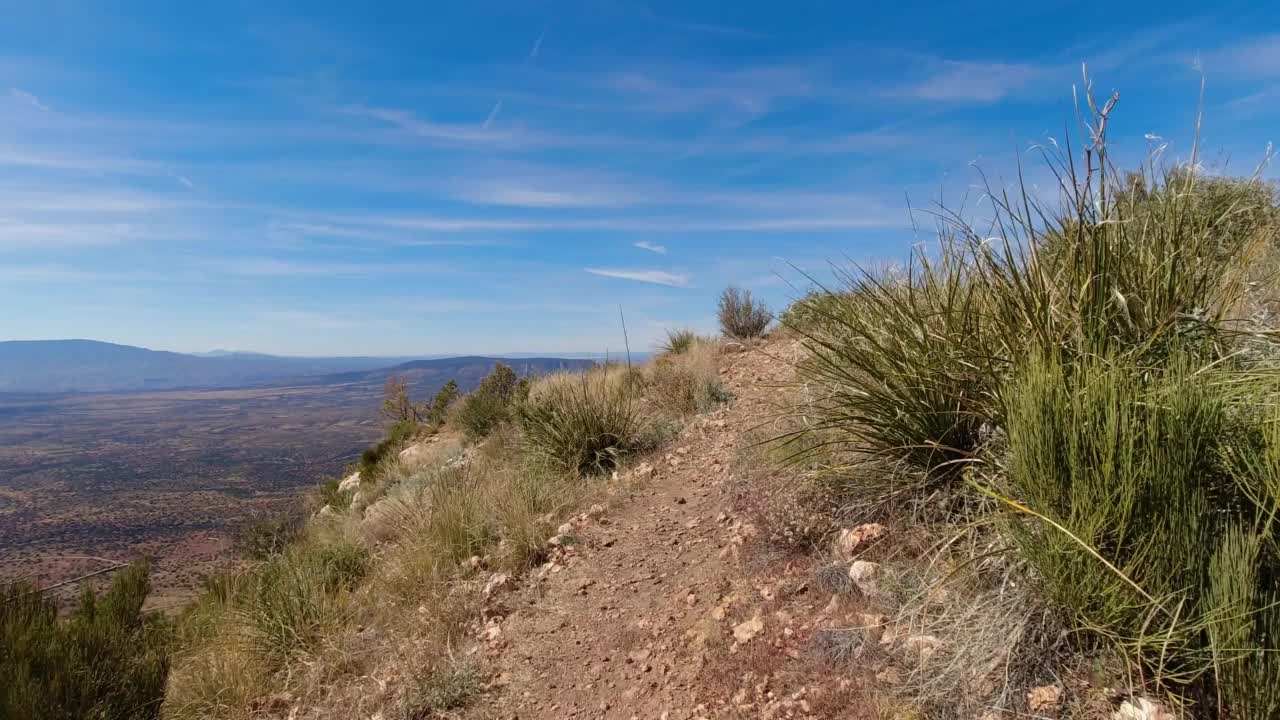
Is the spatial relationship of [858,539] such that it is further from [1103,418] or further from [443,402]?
[443,402]

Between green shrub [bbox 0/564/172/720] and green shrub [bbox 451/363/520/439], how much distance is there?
6.09 metres

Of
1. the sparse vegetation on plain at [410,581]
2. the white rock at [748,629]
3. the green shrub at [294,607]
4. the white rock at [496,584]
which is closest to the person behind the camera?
the white rock at [748,629]

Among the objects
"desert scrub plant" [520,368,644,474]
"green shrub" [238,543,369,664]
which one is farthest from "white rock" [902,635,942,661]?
"desert scrub plant" [520,368,644,474]

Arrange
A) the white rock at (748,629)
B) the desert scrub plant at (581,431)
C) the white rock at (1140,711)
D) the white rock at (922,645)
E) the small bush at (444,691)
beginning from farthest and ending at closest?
the desert scrub plant at (581,431) → the small bush at (444,691) → the white rock at (748,629) → the white rock at (922,645) → the white rock at (1140,711)

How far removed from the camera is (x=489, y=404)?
12242mm

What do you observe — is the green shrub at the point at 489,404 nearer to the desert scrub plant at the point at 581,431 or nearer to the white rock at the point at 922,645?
the desert scrub plant at the point at 581,431

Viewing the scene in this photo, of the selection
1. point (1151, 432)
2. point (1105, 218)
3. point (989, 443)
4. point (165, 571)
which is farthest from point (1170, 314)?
point (165, 571)

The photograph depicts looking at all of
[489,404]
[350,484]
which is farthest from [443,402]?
[489,404]

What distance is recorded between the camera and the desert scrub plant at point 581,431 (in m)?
7.28

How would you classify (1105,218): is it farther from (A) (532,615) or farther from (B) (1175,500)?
(A) (532,615)

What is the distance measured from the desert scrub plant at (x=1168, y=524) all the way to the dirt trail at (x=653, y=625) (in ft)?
3.85

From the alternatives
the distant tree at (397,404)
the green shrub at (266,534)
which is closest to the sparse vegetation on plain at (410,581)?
the green shrub at (266,534)

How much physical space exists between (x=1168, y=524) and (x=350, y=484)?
620 inches

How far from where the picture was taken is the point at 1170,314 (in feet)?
8.63
